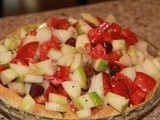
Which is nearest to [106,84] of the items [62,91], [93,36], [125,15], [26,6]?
[62,91]

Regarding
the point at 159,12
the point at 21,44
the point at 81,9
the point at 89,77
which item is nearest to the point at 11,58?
the point at 21,44

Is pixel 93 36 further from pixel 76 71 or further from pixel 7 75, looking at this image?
pixel 7 75

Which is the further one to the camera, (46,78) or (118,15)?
(118,15)

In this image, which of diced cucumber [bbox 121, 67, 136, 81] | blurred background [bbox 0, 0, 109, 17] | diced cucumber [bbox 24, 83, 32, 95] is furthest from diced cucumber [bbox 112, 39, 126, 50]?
blurred background [bbox 0, 0, 109, 17]

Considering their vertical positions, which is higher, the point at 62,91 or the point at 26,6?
the point at 62,91

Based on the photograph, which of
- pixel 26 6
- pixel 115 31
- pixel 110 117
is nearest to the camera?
pixel 110 117

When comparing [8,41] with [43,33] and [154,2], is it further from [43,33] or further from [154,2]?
[154,2]

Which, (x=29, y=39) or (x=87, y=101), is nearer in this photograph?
(x=87, y=101)

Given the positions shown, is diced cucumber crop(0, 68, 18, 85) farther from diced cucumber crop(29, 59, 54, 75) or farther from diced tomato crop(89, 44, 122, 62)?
diced tomato crop(89, 44, 122, 62)
